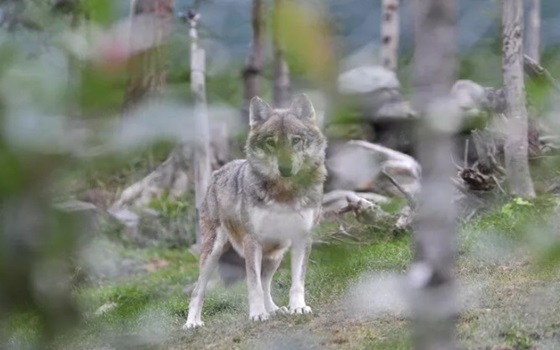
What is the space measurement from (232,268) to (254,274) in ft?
7.51

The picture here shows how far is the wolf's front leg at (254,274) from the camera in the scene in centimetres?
625

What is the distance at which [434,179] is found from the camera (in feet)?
3.53

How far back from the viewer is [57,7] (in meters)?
0.94

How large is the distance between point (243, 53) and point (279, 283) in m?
6.76

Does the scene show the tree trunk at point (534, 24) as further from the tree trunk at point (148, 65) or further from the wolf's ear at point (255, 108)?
the tree trunk at point (148, 65)

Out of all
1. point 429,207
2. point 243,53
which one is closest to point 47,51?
point 243,53

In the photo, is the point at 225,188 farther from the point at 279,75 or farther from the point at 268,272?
the point at 279,75

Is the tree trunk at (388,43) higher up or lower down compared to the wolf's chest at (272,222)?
higher up

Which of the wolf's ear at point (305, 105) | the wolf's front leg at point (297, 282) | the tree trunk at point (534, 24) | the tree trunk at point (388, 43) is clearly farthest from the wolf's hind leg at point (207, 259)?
the wolf's ear at point (305, 105)

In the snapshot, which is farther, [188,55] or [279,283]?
[279,283]

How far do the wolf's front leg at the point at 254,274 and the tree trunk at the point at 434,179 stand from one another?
5.15 m

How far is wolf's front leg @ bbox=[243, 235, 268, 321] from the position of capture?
6.25 meters

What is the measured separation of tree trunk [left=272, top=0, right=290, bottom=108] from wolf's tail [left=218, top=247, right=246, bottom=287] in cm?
743

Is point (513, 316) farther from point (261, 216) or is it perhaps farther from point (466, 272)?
point (261, 216)
